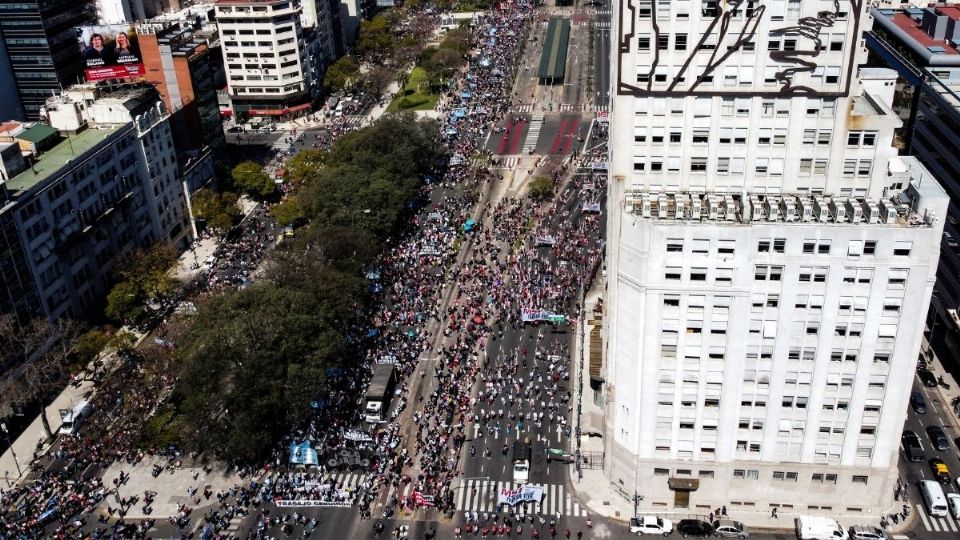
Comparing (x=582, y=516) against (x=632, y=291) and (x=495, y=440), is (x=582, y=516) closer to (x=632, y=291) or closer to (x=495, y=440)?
(x=495, y=440)

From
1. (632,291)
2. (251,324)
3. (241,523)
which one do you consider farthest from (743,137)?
(241,523)

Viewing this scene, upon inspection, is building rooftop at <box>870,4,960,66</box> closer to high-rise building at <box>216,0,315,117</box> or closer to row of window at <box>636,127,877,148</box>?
row of window at <box>636,127,877,148</box>

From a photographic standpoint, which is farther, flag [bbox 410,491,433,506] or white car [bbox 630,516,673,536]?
flag [bbox 410,491,433,506]

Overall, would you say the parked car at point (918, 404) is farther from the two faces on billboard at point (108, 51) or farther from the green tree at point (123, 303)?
the two faces on billboard at point (108, 51)

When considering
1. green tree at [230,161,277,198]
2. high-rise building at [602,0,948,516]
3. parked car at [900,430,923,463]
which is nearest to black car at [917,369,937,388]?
parked car at [900,430,923,463]

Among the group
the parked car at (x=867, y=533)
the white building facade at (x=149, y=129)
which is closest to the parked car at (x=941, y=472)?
A: the parked car at (x=867, y=533)
